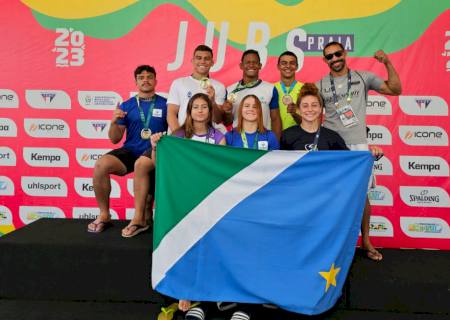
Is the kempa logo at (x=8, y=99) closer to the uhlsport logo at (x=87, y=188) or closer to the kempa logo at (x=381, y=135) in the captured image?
the uhlsport logo at (x=87, y=188)

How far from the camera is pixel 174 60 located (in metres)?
4.17

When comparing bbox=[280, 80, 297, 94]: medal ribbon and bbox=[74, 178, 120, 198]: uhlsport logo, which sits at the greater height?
bbox=[280, 80, 297, 94]: medal ribbon

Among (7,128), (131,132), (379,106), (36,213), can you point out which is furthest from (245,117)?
(7,128)

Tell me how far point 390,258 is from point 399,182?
145 centimetres

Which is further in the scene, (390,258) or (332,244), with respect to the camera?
(390,258)

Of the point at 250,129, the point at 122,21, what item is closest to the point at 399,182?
the point at 250,129

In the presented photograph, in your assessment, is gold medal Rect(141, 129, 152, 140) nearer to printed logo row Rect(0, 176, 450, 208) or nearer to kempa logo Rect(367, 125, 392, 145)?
printed logo row Rect(0, 176, 450, 208)

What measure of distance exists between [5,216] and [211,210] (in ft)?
9.52

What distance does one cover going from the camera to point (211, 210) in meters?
2.35

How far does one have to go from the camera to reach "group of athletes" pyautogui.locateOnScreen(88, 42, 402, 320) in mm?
2625

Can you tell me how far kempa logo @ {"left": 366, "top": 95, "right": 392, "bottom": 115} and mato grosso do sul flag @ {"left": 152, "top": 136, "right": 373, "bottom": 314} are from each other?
72.7 inches

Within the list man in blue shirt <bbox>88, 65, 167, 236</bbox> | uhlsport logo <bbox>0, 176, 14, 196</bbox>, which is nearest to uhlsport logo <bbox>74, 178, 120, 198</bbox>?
uhlsport logo <bbox>0, 176, 14, 196</bbox>

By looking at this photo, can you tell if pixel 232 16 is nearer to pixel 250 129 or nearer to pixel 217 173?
pixel 250 129

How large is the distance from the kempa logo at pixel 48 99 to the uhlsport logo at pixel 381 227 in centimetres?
314
